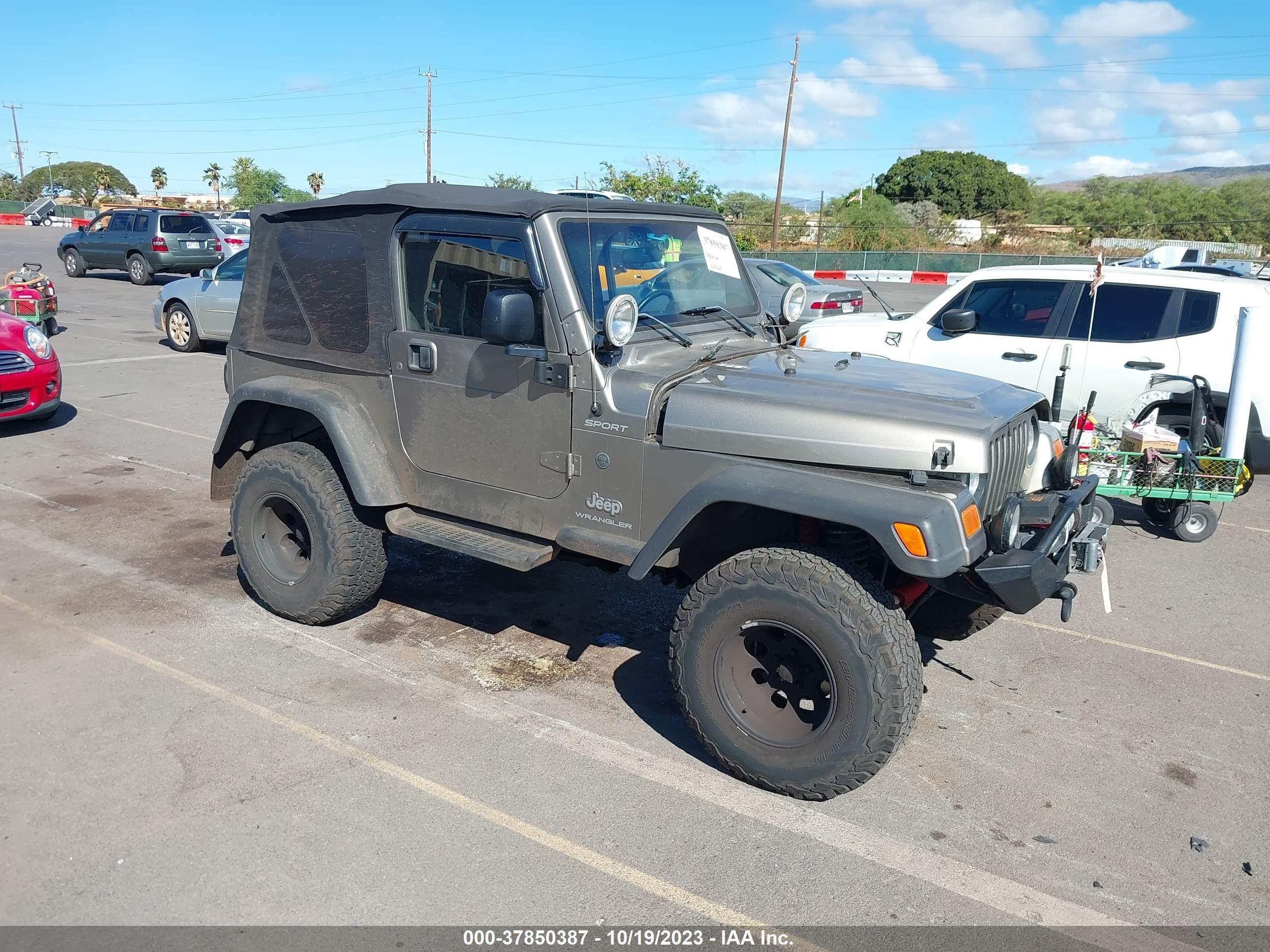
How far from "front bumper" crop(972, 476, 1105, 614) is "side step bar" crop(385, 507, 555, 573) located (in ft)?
5.93

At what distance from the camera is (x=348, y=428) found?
179 inches

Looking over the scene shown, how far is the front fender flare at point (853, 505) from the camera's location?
323 cm

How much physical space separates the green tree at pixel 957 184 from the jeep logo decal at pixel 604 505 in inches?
2540

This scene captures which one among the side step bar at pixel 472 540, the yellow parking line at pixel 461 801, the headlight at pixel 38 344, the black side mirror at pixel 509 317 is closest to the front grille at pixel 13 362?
the headlight at pixel 38 344

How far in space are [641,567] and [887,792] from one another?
128 centimetres

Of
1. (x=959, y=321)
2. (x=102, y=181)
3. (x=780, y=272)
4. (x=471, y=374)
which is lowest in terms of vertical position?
(x=471, y=374)

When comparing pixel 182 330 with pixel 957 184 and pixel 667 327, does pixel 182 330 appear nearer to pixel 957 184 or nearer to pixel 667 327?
pixel 667 327

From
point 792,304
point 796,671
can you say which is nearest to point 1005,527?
point 796,671

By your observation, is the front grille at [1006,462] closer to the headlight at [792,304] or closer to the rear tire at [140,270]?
the headlight at [792,304]

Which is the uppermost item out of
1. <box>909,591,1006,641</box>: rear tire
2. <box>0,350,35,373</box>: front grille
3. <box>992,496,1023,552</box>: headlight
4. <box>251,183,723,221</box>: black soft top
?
<box>251,183,723,221</box>: black soft top

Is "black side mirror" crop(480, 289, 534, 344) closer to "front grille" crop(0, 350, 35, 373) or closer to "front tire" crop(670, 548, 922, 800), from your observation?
"front tire" crop(670, 548, 922, 800)

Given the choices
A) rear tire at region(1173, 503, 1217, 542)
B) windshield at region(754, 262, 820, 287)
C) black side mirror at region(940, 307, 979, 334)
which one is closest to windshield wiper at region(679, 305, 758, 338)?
black side mirror at region(940, 307, 979, 334)

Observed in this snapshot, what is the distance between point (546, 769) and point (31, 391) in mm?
7515

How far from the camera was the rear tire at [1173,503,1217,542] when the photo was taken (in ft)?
22.5
